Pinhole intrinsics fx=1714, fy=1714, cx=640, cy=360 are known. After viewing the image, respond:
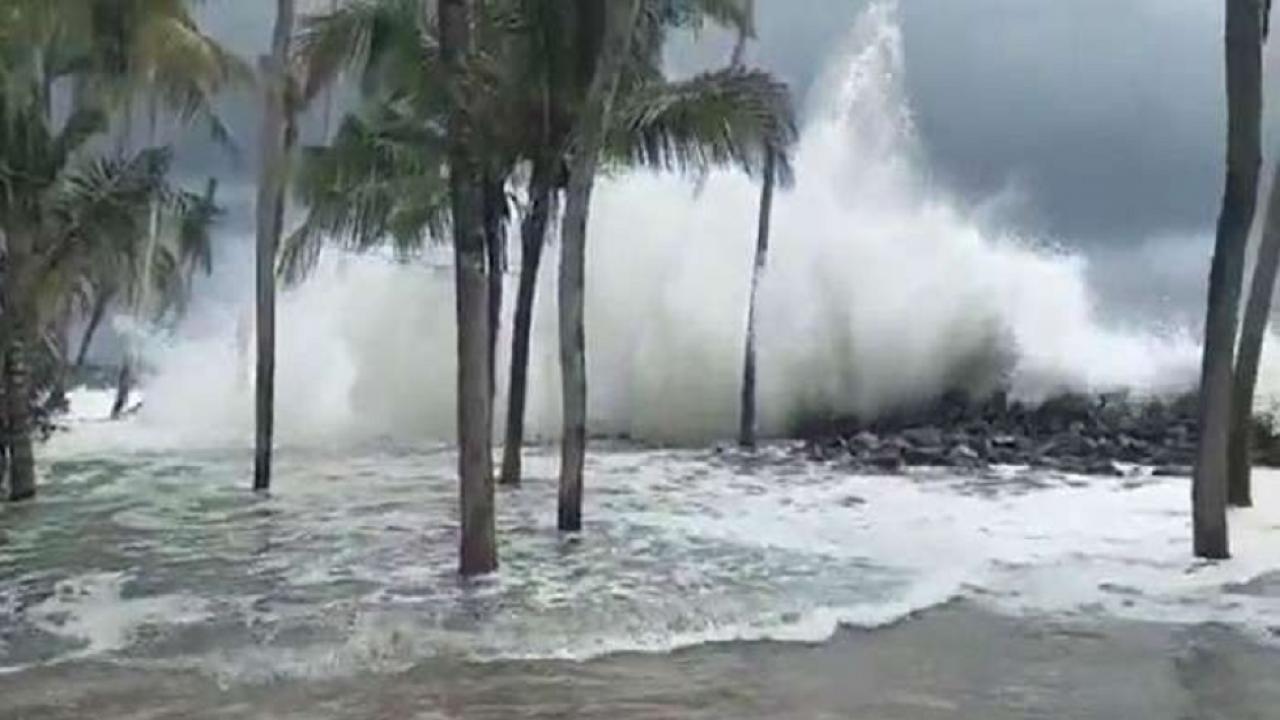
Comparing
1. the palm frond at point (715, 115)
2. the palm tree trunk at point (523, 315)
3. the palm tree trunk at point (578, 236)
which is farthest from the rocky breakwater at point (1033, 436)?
the palm tree trunk at point (578, 236)

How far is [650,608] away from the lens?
1161 cm

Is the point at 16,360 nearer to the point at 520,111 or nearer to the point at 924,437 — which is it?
the point at 520,111

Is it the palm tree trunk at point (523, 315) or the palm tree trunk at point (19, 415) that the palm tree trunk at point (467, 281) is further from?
the palm tree trunk at point (19, 415)

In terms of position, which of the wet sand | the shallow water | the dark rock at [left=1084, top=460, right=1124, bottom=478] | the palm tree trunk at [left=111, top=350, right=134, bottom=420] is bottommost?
the wet sand

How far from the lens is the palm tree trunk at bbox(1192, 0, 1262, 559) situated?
12.9 m

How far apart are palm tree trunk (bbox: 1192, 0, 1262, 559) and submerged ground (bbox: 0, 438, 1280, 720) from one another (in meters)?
0.94

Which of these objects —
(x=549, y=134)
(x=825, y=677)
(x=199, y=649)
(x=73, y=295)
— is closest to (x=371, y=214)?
(x=73, y=295)

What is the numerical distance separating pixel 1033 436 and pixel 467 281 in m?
17.1

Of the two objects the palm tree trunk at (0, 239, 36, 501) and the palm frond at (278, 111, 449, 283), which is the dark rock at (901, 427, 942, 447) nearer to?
the palm frond at (278, 111, 449, 283)

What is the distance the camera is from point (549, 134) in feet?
58.5

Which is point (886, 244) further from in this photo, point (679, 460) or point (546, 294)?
point (679, 460)

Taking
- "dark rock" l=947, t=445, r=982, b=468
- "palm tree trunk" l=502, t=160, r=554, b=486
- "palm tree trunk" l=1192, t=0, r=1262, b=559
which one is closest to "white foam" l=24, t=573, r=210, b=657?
"palm tree trunk" l=1192, t=0, r=1262, b=559

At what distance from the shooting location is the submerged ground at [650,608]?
8875 mm

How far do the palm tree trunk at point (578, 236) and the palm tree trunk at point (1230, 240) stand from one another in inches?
192
